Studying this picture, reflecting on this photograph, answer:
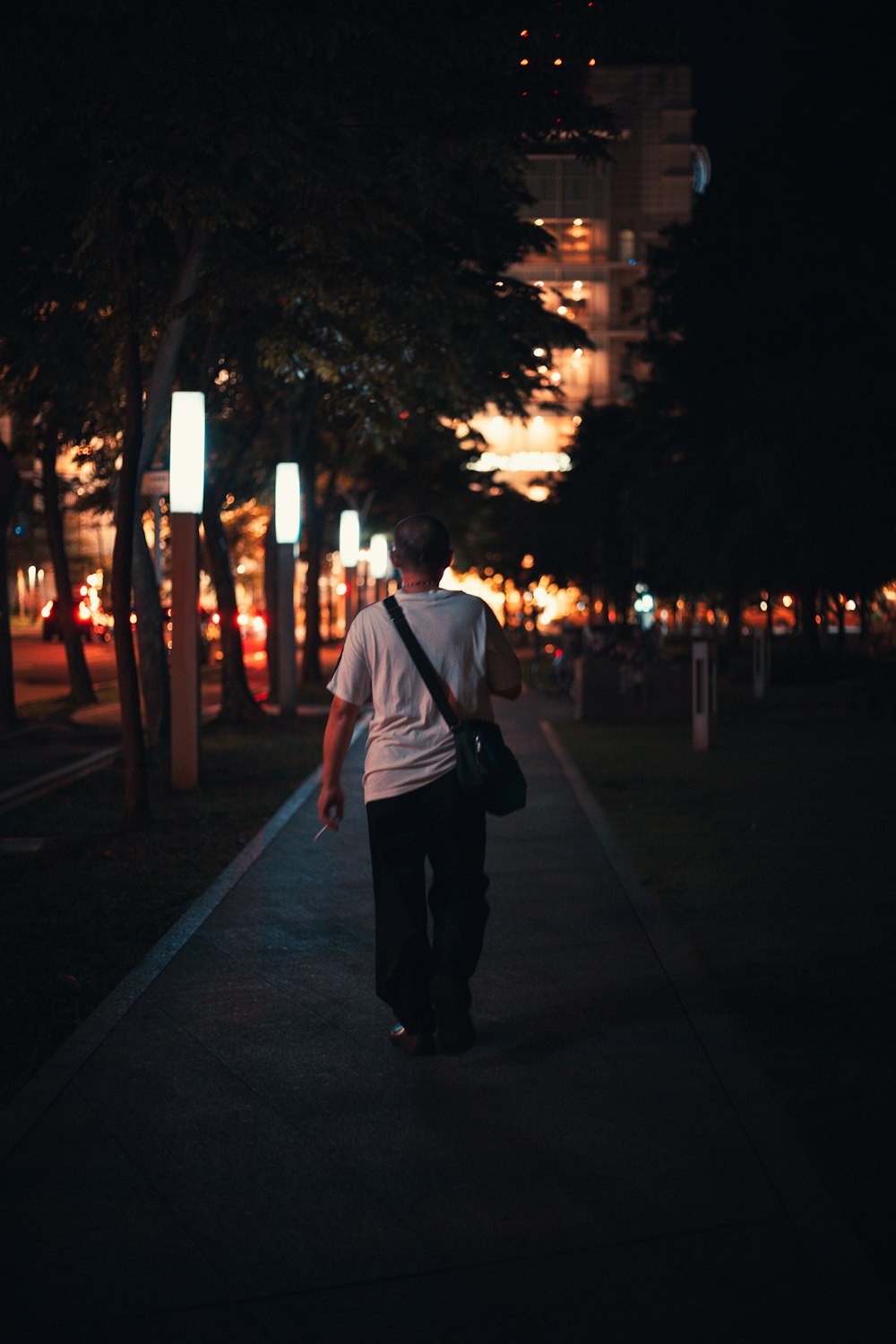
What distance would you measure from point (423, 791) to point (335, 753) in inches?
15.0

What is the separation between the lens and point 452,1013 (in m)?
5.59

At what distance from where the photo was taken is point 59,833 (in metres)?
11.8

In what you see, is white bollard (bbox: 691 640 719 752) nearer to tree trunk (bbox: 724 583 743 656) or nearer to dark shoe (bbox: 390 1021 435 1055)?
dark shoe (bbox: 390 1021 435 1055)

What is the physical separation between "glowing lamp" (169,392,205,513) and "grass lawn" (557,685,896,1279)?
15.0ft

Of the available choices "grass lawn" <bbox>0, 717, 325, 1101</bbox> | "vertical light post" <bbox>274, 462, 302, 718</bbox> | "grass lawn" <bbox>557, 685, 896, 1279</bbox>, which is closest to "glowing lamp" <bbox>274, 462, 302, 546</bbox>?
"vertical light post" <bbox>274, 462, 302, 718</bbox>

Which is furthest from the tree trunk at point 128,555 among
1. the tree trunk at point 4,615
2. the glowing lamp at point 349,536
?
the glowing lamp at point 349,536

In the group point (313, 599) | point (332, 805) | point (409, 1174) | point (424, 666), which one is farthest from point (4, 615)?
point (409, 1174)

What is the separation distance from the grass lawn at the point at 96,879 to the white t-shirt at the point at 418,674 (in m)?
1.70

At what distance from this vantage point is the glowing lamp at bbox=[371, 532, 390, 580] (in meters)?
47.3

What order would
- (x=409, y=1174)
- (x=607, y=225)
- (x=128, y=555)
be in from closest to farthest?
(x=409, y=1174) → (x=128, y=555) → (x=607, y=225)

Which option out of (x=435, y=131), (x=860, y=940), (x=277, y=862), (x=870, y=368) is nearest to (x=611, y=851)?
(x=277, y=862)

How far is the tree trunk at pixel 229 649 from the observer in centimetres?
2280

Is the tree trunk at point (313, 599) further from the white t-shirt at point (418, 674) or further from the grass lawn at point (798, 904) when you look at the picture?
the white t-shirt at point (418, 674)

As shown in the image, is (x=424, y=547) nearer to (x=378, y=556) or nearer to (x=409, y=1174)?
(x=409, y=1174)
